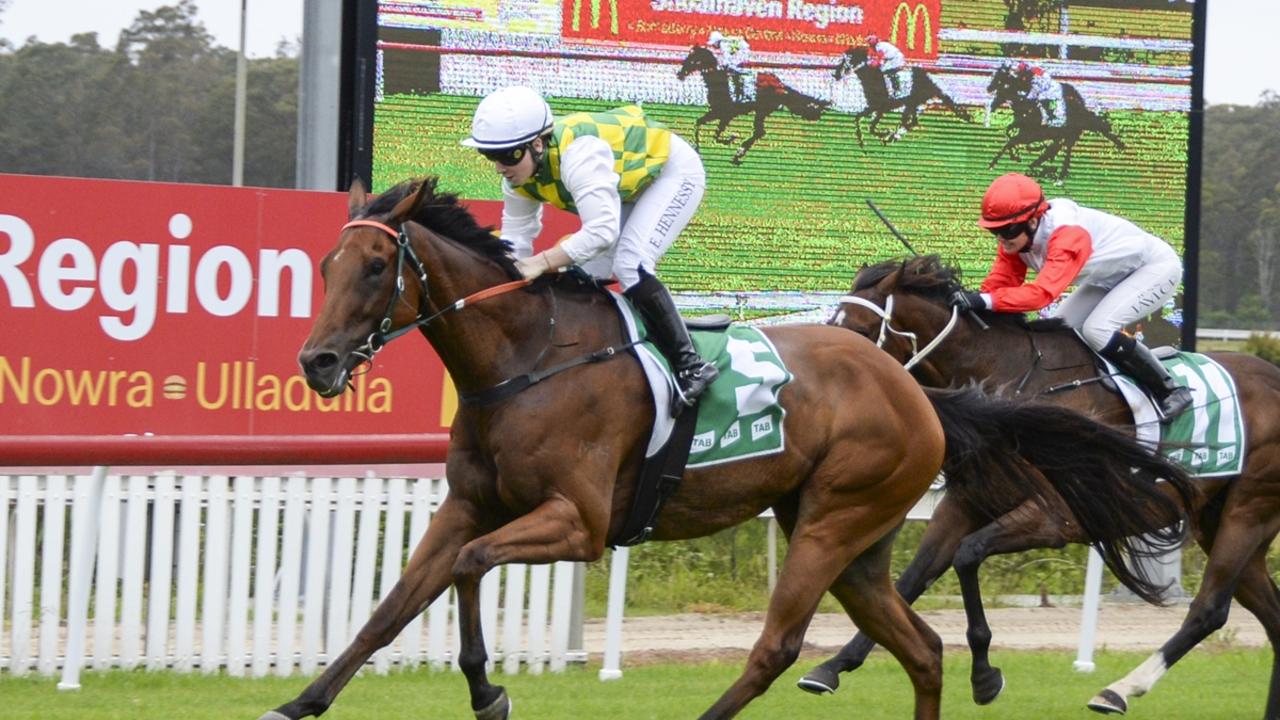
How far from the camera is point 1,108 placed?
26.3ft

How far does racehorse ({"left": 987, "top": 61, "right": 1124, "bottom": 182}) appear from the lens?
313 inches

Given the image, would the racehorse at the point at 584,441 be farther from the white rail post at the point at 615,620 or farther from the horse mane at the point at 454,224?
the white rail post at the point at 615,620

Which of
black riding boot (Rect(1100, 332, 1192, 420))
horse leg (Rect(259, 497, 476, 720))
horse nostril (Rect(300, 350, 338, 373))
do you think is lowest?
horse leg (Rect(259, 497, 476, 720))

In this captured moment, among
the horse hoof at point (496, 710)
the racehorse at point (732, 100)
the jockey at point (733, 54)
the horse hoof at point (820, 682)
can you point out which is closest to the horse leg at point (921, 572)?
the horse hoof at point (820, 682)

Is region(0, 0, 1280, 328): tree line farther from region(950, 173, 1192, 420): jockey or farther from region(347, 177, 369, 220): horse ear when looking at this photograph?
region(347, 177, 369, 220): horse ear

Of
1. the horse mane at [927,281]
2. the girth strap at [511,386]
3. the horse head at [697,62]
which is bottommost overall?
the girth strap at [511,386]

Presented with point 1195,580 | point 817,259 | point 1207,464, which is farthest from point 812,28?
point 1195,580

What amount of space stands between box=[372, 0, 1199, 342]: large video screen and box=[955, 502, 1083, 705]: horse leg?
2.17 metres

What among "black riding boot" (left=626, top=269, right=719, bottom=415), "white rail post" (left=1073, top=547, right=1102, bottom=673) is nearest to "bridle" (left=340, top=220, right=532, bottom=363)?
"black riding boot" (left=626, top=269, right=719, bottom=415)

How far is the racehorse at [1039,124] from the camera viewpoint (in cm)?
795

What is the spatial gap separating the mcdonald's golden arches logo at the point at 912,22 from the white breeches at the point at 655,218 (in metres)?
3.11

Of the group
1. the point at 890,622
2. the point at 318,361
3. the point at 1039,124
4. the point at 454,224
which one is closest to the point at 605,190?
the point at 454,224

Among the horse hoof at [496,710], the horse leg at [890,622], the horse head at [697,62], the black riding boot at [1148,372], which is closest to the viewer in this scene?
the horse hoof at [496,710]

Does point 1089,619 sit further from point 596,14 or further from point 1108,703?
point 596,14
